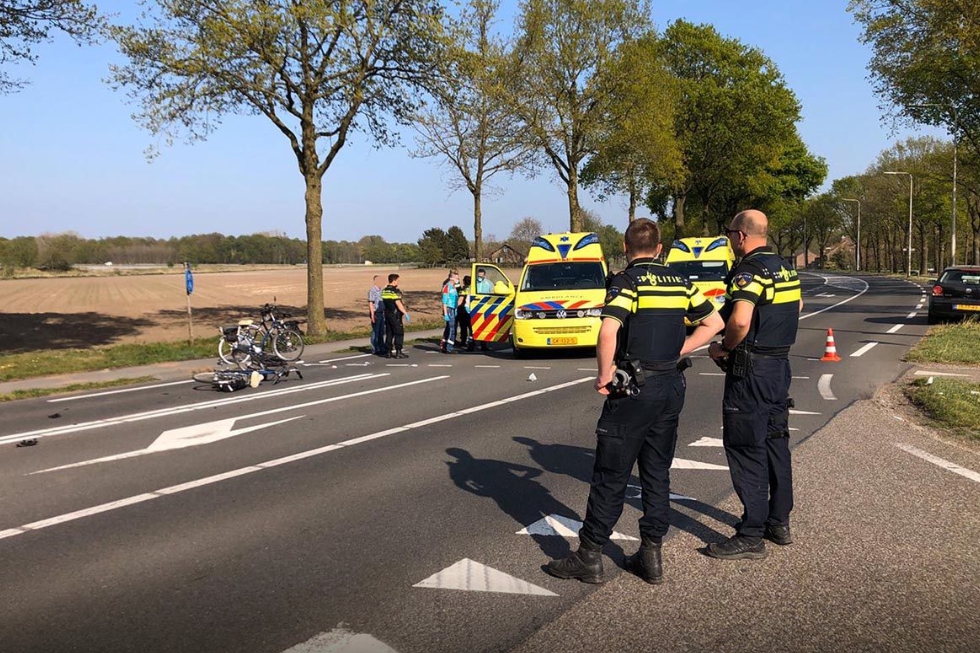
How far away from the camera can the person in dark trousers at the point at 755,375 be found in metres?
4.57

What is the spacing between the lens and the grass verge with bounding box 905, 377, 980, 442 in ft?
26.7

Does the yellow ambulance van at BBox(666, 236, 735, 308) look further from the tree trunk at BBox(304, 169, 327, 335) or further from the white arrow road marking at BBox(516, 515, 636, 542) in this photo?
the white arrow road marking at BBox(516, 515, 636, 542)

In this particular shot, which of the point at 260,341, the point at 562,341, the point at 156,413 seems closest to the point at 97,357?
the point at 260,341

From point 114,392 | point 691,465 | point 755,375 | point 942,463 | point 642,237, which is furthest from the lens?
point 114,392

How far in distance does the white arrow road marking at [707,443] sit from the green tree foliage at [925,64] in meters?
22.5

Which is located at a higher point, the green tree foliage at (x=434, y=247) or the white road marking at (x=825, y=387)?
the green tree foliage at (x=434, y=247)

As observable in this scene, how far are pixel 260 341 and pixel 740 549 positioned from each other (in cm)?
1106

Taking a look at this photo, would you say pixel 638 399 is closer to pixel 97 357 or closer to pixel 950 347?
pixel 950 347

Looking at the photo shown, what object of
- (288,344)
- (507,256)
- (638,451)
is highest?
(507,256)

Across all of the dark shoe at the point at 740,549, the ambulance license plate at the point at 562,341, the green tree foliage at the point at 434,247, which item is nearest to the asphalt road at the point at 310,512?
the dark shoe at the point at 740,549

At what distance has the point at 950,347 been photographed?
14.9 m

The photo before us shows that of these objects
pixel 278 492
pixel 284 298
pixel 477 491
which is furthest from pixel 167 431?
pixel 284 298

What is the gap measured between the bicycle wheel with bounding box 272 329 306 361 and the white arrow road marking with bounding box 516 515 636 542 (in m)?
12.0

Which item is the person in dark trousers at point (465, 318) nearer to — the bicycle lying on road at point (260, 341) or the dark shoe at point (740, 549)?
the bicycle lying on road at point (260, 341)
